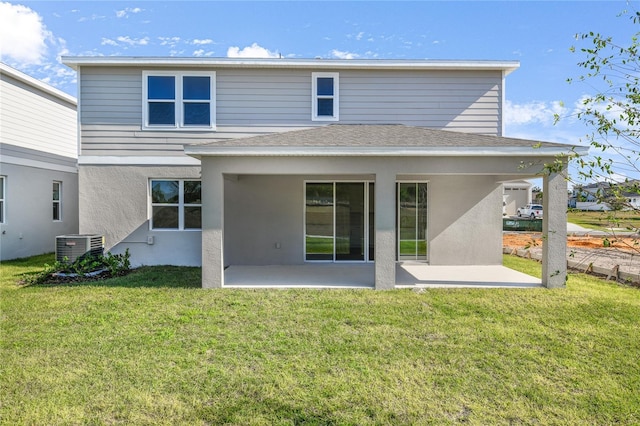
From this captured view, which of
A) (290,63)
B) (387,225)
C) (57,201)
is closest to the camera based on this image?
(387,225)

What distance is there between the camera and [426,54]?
11.1 meters

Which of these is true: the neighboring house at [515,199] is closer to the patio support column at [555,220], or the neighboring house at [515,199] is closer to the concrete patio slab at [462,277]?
the concrete patio slab at [462,277]

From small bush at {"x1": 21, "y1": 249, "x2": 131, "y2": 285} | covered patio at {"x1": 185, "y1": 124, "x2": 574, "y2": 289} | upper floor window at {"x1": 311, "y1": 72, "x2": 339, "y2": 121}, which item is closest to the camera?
covered patio at {"x1": 185, "y1": 124, "x2": 574, "y2": 289}

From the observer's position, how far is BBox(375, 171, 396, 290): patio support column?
7.66 m

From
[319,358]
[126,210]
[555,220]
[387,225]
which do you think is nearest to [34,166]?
[126,210]

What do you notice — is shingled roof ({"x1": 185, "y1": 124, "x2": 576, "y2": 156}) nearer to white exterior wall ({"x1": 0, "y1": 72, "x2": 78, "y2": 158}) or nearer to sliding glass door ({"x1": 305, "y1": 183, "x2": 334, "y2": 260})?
sliding glass door ({"x1": 305, "y1": 183, "x2": 334, "y2": 260})

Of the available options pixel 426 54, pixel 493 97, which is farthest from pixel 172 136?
pixel 493 97

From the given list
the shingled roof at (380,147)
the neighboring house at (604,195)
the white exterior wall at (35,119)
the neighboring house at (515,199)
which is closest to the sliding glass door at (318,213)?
the shingled roof at (380,147)

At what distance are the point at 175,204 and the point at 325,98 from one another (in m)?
5.54

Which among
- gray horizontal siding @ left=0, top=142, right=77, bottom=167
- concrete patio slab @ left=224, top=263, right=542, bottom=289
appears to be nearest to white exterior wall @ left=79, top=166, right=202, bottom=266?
concrete patio slab @ left=224, top=263, right=542, bottom=289

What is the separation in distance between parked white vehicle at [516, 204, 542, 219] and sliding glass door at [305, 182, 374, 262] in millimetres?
29450

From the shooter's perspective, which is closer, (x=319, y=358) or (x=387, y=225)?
(x=319, y=358)

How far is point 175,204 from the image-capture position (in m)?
10.7

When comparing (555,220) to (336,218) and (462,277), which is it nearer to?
(462,277)
